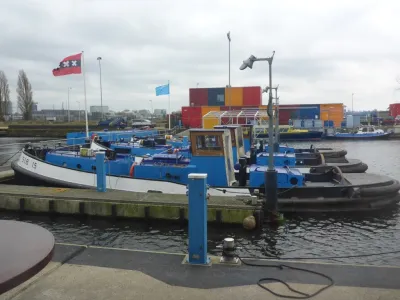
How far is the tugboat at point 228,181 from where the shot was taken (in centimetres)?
1191

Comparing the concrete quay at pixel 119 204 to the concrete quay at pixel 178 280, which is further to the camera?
the concrete quay at pixel 119 204

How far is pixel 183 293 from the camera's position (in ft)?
15.2

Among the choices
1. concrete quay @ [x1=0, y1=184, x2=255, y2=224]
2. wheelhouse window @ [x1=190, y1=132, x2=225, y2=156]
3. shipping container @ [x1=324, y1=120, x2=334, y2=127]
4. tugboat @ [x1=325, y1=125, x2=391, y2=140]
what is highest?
shipping container @ [x1=324, y1=120, x2=334, y2=127]

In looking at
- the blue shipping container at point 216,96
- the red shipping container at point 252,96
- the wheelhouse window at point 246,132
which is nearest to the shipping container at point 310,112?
the red shipping container at point 252,96

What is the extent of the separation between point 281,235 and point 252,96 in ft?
174

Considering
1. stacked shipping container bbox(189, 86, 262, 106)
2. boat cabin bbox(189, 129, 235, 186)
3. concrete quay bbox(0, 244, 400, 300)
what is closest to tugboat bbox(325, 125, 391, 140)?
stacked shipping container bbox(189, 86, 262, 106)

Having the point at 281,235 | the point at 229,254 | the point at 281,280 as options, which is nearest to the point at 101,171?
the point at 281,235

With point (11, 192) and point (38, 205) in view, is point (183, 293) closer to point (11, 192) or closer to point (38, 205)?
point (38, 205)

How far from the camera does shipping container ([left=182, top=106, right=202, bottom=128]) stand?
2213 inches

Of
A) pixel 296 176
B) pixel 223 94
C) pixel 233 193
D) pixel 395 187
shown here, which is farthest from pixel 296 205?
pixel 223 94

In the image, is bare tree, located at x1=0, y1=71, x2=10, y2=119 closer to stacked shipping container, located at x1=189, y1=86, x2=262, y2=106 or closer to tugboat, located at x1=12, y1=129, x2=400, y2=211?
stacked shipping container, located at x1=189, y1=86, x2=262, y2=106

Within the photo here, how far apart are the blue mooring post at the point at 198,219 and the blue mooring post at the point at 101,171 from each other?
265 inches

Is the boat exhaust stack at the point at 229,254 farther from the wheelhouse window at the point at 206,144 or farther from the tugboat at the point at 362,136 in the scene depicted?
the tugboat at the point at 362,136

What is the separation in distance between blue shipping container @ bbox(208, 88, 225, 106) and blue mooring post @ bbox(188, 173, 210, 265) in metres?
58.5
